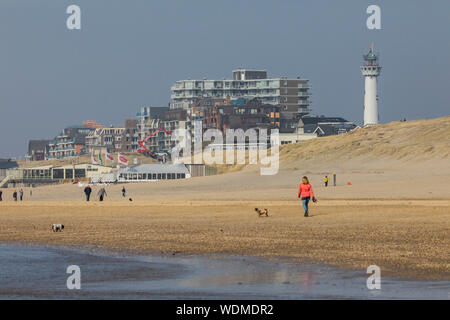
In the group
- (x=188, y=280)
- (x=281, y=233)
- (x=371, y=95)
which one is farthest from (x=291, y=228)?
(x=371, y=95)

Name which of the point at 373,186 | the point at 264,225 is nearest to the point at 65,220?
the point at 264,225

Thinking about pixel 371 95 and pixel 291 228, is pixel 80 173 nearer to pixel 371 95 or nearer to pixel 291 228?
pixel 371 95

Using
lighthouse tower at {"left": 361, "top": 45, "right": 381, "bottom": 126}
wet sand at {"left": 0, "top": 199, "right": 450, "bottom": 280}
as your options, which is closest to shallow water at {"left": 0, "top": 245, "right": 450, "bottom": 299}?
wet sand at {"left": 0, "top": 199, "right": 450, "bottom": 280}

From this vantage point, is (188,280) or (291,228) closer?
(188,280)

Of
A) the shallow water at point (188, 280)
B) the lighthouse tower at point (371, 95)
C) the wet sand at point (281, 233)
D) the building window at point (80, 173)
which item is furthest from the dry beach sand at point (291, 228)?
the lighthouse tower at point (371, 95)

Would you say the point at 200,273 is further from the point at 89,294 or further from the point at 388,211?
the point at 388,211

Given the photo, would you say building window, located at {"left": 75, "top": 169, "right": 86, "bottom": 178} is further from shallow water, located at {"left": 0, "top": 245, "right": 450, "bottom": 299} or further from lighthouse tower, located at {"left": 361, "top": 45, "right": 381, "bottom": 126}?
shallow water, located at {"left": 0, "top": 245, "right": 450, "bottom": 299}

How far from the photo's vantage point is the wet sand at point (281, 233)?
22.2 metres

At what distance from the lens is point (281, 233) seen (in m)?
29.3

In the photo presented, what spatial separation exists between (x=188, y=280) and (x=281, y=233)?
34.9 ft

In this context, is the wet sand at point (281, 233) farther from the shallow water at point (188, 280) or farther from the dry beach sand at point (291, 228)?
the shallow water at point (188, 280)

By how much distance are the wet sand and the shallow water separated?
1.23 m
